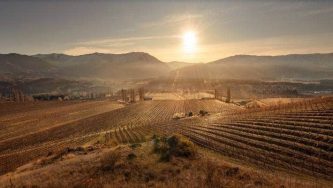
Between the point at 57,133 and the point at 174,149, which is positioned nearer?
the point at 174,149

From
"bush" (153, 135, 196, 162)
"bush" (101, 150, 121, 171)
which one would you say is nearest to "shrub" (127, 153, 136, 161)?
"bush" (101, 150, 121, 171)

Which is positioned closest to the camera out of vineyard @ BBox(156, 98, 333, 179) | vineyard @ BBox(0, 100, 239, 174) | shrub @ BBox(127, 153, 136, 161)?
vineyard @ BBox(156, 98, 333, 179)

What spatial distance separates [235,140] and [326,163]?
Result: 10625mm

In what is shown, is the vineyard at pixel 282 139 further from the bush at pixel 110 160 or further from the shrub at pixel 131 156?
the bush at pixel 110 160

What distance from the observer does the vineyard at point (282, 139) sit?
863 inches

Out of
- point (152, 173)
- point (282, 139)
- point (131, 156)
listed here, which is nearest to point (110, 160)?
point (131, 156)

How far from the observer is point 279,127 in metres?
30.3

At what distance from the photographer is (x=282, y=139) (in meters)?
27.0

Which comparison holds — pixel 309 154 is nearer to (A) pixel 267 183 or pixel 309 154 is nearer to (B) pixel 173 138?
(A) pixel 267 183

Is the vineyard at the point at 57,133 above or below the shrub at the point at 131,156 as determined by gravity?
below

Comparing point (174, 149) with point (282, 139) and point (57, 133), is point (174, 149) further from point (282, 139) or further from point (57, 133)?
point (57, 133)

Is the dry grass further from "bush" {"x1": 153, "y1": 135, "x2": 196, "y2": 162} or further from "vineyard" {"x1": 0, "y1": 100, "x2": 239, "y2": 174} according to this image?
"vineyard" {"x1": 0, "y1": 100, "x2": 239, "y2": 174}

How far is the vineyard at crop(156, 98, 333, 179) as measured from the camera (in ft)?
71.9

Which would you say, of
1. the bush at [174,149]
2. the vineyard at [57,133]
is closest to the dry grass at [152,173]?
the bush at [174,149]
